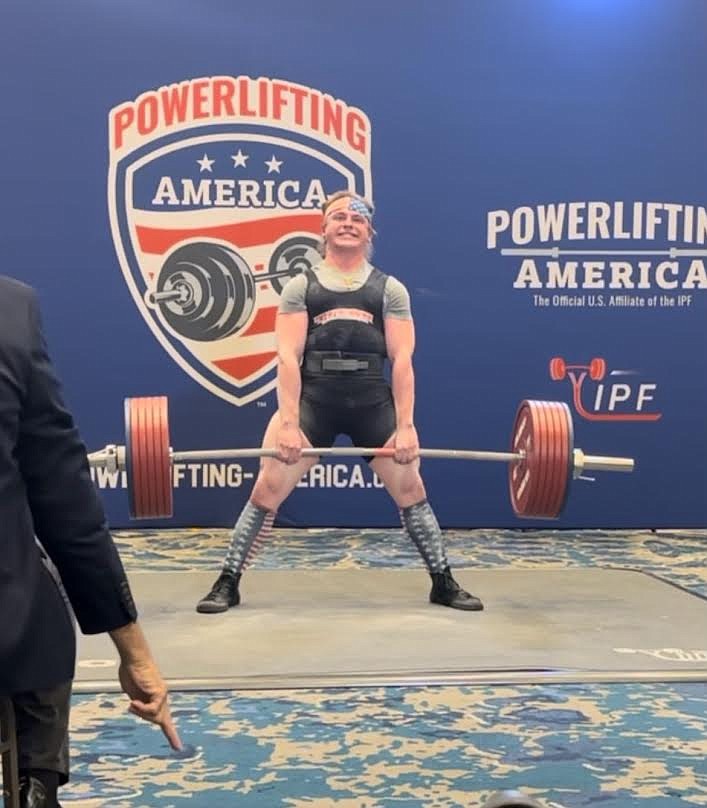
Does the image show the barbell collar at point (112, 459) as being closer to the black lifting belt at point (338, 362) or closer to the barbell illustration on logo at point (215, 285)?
the black lifting belt at point (338, 362)

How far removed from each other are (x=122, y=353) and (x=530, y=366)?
6.19 feet

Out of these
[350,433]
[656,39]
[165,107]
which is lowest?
[350,433]

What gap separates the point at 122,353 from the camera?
5.12 metres

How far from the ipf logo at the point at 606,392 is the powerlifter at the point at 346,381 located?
1604 mm

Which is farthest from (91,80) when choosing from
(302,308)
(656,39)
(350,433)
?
(656,39)

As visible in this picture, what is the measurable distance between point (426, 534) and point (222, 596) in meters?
0.70

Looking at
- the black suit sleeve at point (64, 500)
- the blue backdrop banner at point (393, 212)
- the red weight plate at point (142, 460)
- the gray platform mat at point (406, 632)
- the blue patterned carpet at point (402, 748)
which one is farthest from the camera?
the blue backdrop banner at point (393, 212)

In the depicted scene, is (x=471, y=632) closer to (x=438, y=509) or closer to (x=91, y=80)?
(x=438, y=509)

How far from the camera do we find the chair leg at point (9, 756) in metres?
1.19

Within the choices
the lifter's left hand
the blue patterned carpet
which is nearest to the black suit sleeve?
the blue patterned carpet

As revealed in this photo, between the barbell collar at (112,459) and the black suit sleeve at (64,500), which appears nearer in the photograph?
the black suit sleeve at (64,500)

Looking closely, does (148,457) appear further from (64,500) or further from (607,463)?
(64,500)

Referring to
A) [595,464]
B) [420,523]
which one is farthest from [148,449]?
[595,464]

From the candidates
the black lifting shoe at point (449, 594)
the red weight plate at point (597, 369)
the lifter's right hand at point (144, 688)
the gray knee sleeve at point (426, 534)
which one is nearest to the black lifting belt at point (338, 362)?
the gray knee sleeve at point (426, 534)
